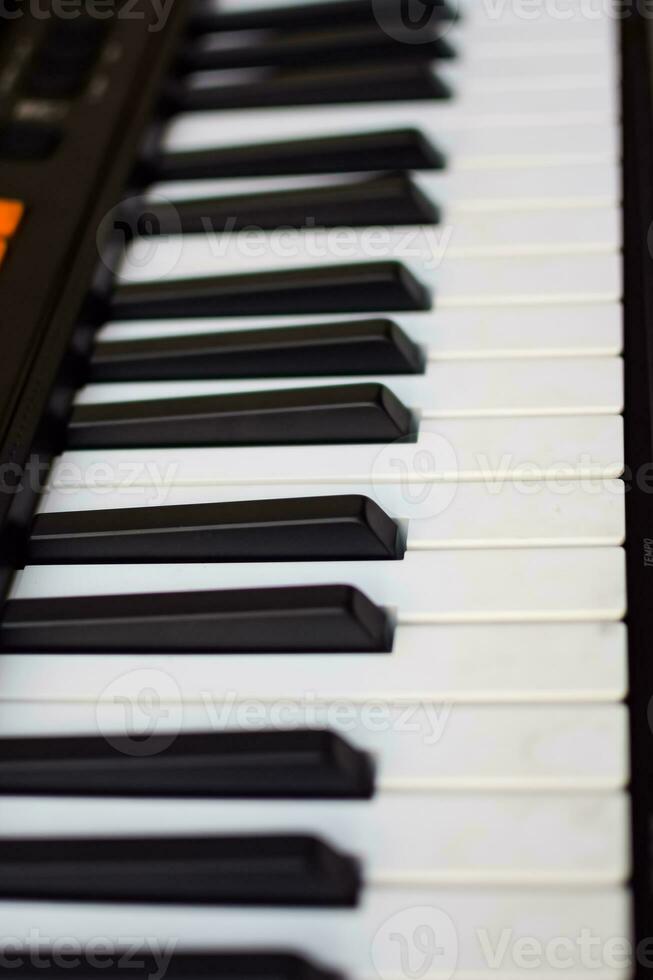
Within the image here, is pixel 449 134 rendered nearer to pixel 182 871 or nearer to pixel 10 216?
pixel 10 216

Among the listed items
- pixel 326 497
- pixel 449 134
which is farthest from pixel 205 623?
pixel 449 134

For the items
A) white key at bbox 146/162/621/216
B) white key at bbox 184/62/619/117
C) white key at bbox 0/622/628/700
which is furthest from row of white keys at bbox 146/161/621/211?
white key at bbox 0/622/628/700

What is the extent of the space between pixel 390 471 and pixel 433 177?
48cm

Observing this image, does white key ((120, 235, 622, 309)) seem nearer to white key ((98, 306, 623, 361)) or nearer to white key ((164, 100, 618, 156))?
white key ((98, 306, 623, 361))

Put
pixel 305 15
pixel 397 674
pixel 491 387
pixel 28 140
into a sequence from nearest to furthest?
pixel 397 674 → pixel 491 387 → pixel 28 140 → pixel 305 15

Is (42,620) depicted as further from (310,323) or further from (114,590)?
(310,323)

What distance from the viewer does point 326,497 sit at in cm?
97

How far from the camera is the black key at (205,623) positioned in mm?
885

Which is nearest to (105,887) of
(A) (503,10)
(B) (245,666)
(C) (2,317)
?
(B) (245,666)

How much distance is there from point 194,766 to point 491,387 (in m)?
Answer: 0.48

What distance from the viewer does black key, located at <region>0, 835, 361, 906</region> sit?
76 cm

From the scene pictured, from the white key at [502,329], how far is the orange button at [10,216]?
156mm

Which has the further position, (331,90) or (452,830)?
(331,90)

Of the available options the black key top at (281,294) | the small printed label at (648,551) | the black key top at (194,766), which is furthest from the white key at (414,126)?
the black key top at (194,766)
